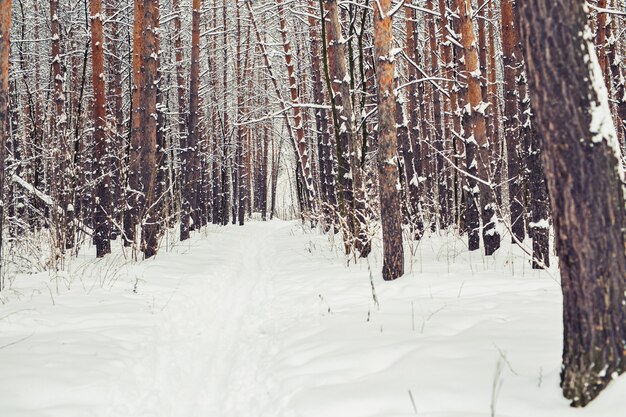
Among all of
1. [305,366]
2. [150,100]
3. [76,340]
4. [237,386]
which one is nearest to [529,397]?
[305,366]

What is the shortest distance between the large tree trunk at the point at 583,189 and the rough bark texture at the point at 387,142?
3781 mm

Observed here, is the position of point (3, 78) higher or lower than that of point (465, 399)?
higher

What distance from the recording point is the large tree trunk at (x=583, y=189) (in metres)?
2.05

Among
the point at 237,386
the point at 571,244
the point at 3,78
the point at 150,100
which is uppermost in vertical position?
the point at 150,100

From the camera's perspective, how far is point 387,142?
5.96 meters

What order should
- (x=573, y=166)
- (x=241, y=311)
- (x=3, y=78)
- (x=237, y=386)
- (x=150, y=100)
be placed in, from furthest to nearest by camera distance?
1. (x=150, y=100)
2. (x=241, y=311)
3. (x=3, y=78)
4. (x=237, y=386)
5. (x=573, y=166)

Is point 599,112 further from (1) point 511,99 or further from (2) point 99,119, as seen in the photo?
(2) point 99,119

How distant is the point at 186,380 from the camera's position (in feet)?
11.2

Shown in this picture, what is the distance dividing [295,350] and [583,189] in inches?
97.7

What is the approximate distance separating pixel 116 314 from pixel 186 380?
1.89 m

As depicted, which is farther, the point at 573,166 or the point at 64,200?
the point at 64,200

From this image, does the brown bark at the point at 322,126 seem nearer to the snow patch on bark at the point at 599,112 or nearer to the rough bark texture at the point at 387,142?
the rough bark texture at the point at 387,142

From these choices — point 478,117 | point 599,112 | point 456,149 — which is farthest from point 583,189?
point 456,149

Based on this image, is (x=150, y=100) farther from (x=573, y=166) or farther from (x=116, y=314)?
(x=573, y=166)
